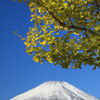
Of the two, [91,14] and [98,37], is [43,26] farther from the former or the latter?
[98,37]

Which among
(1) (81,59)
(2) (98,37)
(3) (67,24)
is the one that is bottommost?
(2) (98,37)

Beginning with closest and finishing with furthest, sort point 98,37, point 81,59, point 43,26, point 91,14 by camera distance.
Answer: point 98,37, point 91,14, point 81,59, point 43,26

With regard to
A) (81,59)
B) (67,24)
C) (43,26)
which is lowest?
(81,59)

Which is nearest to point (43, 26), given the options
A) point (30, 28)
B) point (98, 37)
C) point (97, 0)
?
point (30, 28)

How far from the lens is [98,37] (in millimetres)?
8977

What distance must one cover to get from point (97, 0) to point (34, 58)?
532 cm

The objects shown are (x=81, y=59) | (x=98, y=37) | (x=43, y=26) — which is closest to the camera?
(x=98, y=37)

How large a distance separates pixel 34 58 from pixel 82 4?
3.94 meters

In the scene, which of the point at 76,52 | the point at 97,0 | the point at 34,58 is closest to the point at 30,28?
the point at 34,58

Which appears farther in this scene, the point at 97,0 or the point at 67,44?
the point at 67,44

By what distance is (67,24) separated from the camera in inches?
661

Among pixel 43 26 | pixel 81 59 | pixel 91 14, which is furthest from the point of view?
pixel 43 26

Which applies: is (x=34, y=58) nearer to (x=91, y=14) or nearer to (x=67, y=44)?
(x=67, y=44)

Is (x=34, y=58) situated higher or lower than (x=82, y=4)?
lower
